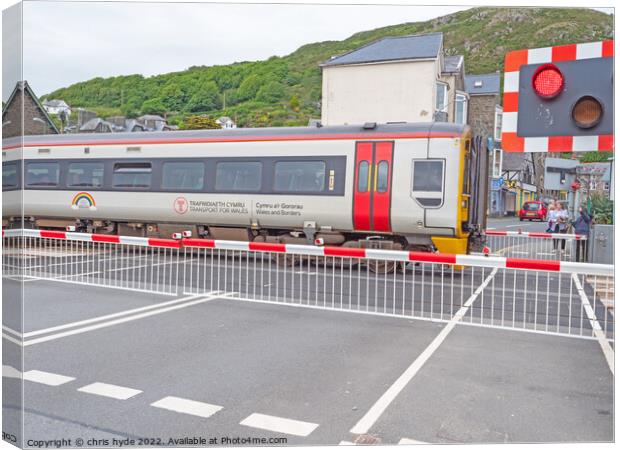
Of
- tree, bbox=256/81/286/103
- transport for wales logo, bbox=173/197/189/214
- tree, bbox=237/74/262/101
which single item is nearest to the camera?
tree, bbox=237/74/262/101

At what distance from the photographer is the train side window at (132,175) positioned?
1536cm

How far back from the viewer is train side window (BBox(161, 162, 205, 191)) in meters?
14.7

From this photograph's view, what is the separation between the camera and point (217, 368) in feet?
17.3

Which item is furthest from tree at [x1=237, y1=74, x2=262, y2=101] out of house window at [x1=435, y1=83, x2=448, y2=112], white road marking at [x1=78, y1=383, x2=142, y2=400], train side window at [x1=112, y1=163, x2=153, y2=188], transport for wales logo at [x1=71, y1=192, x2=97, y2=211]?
house window at [x1=435, y1=83, x2=448, y2=112]

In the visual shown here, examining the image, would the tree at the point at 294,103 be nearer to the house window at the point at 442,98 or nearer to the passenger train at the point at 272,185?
the passenger train at the point at 272,185

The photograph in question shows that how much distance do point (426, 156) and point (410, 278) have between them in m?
3.29

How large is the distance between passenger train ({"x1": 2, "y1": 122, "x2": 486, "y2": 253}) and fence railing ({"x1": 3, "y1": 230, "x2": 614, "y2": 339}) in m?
1.49

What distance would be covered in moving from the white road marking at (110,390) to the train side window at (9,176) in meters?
1.78

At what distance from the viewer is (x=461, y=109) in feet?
139

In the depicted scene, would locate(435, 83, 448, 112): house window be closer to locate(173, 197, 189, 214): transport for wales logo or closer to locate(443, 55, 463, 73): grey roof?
locate(443, 55, 463, 73): grey roof

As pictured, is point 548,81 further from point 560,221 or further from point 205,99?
point 560,221

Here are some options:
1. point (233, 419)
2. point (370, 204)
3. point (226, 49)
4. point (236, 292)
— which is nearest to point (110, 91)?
point (226, 49)

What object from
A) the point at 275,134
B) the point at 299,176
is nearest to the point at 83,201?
the point at 275,134

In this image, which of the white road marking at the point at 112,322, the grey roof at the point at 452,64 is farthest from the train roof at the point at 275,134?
the grey roof at the point at 452,64
